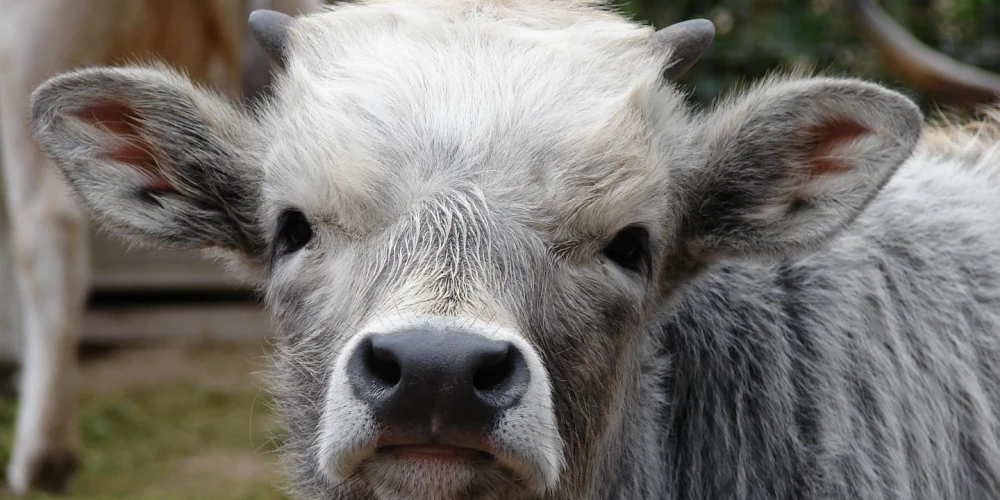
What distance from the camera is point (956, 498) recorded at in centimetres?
412

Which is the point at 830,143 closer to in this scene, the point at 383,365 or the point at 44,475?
the point at 383,365

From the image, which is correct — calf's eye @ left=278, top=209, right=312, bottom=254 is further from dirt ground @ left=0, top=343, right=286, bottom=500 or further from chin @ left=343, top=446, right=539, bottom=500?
dirt ground @ left=0, top=343, right=286, bottom=500

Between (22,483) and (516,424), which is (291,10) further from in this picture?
(516,424)

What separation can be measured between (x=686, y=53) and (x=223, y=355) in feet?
26.0

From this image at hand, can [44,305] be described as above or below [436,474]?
below

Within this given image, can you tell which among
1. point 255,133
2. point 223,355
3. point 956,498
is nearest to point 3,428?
point 223,355

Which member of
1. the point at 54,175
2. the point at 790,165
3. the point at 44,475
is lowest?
the point at 44,475

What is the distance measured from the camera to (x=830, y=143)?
3973mm

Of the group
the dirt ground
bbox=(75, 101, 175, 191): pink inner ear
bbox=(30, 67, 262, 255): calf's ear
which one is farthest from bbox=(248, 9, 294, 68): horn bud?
the dirt ground

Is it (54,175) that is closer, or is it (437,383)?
(437,383)

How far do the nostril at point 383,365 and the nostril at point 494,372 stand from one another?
0.20 metres

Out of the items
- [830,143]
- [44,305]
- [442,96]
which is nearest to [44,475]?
[44,305]

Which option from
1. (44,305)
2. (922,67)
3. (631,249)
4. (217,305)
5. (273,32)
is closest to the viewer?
(631,249)

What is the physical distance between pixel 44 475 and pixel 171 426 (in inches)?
71.1
